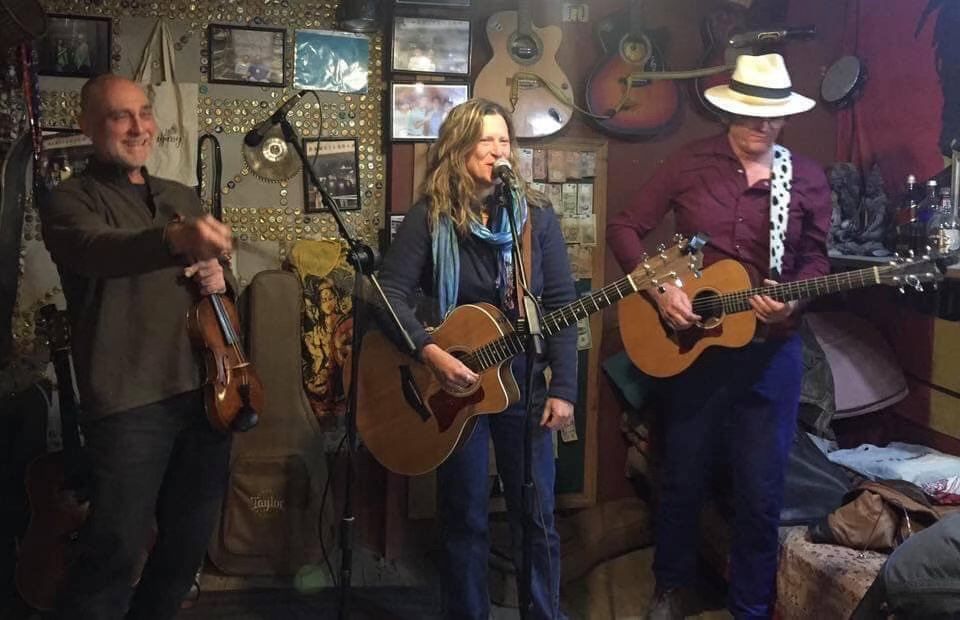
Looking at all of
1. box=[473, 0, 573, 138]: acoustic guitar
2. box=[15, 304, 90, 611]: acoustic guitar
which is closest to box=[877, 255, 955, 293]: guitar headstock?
box=[473, 0, 573, 138]: acoustic guitar

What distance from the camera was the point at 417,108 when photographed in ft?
11.1

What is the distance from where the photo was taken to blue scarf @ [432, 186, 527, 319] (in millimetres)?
2377

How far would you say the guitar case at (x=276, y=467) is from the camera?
3.22 meters

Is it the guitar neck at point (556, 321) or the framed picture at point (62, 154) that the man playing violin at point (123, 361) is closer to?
the guitar neck at point (556, 321)

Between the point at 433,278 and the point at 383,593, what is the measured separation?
1.39 meters

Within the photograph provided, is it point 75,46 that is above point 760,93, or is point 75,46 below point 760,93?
above

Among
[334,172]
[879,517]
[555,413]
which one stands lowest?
[879,517]

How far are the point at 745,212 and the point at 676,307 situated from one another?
37 centimetres

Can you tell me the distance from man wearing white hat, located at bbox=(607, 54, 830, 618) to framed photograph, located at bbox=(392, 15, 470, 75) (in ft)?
3.51

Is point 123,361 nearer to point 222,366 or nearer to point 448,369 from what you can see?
point 222,366

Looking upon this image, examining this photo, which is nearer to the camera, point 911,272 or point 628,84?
point 911,272

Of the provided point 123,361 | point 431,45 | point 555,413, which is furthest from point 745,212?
point 123,361

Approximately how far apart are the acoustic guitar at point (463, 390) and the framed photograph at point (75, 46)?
1611mm

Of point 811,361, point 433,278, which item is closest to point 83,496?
point 433,278
